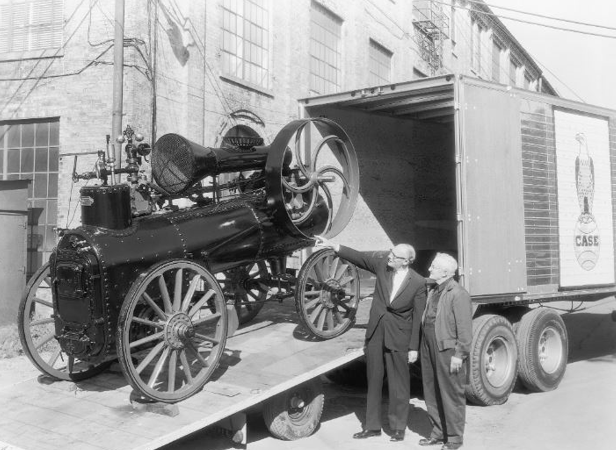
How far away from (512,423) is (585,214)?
333cm

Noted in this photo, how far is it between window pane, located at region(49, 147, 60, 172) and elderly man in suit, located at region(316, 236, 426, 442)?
814cm

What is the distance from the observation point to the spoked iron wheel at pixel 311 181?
23.1 feet

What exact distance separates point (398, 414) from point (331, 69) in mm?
12495

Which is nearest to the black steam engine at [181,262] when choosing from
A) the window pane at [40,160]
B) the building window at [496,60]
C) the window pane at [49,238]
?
the window pane at [49,238]

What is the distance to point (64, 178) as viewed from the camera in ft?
39.5

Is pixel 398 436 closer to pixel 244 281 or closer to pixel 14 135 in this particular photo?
pixel 244 281

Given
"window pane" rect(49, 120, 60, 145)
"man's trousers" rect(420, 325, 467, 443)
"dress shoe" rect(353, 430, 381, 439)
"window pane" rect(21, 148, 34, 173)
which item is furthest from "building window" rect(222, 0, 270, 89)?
"dress shoe" rect(353, 430, 381, 439)

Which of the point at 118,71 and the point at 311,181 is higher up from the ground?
the point at 118,71

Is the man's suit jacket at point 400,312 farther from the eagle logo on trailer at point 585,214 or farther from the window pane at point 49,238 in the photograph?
the window pane at point 49,238

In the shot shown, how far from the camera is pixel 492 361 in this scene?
801 centimetres

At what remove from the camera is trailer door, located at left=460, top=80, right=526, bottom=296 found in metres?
7.45

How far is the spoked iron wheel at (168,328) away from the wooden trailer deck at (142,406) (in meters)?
0.21

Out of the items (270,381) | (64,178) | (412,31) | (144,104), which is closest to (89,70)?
(144,104)

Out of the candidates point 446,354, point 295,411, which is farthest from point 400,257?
point 295,411
